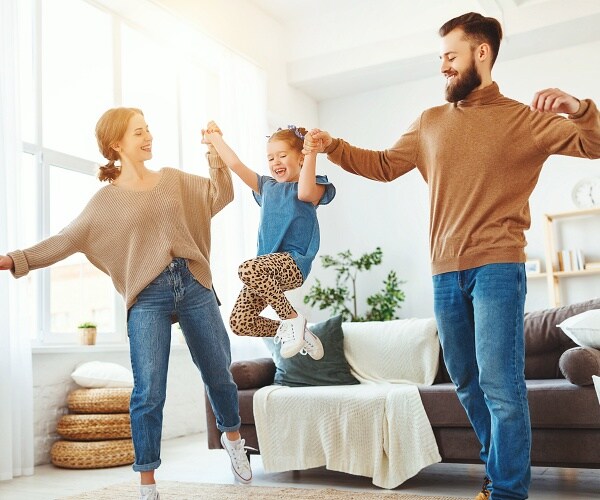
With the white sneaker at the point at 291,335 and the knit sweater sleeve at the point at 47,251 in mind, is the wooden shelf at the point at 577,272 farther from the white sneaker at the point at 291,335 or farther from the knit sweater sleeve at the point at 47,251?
the knit sweater sleeve at the point at 47,251

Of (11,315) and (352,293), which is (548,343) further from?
(352,293)

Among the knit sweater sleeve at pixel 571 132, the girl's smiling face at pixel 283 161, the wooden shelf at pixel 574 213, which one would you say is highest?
the wooden shelf at pixel 574 213

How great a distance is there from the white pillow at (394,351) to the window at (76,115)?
1.97 metres

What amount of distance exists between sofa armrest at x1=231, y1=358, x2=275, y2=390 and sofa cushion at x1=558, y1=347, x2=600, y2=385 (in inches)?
59.7

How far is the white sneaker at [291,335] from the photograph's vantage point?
8.86 feet

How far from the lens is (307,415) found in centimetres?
326

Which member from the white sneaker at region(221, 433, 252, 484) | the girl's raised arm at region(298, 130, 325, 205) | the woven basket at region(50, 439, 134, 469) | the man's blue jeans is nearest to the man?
the man's blue jeans

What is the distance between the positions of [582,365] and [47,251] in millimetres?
2090

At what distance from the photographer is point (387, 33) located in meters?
6.61

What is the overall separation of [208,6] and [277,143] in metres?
3.39

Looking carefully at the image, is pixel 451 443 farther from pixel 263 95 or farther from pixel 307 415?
pixel 263 95

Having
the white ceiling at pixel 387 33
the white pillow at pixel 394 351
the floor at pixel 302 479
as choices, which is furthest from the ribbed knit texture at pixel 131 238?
the white ceiling at pixel 387 33

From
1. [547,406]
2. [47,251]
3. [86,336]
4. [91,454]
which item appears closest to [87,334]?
[86,336]

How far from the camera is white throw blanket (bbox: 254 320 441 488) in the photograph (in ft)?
9.87
